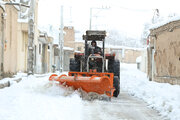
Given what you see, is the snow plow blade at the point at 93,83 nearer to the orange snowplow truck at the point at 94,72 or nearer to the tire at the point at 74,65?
the orange snowplow truck at the point at 94,72

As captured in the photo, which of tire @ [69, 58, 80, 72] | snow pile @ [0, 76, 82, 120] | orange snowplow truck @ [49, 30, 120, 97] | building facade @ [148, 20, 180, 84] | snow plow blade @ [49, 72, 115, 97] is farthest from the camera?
building facade @ [148, 20, 180, 84]

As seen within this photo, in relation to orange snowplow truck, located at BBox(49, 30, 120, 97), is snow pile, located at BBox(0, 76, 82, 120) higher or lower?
lower

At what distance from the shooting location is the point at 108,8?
4644 cm

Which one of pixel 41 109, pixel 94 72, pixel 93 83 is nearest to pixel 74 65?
pixel 94 72

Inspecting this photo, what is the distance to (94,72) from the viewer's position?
10945 mm

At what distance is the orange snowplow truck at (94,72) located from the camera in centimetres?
983

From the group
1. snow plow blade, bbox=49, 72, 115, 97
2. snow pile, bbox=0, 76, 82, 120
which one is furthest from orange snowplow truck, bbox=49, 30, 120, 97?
snow pile, bbox=0, 76, 82, 120

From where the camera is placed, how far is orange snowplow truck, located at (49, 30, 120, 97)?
9828 mm

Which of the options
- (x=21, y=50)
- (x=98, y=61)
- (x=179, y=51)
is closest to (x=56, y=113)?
(x=98, y=61)

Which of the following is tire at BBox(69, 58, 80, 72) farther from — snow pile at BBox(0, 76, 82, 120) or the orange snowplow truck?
snow pile at BBox(0, 76, 82, 120)

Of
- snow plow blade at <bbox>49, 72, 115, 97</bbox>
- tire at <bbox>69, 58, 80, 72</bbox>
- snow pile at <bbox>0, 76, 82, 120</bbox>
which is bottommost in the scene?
snow pile at <bbox>0, 76, 82, 120</bbox>

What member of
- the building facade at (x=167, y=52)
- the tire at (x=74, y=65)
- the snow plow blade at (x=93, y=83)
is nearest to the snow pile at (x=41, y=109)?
the snow plow blade at (x=93, y=83)

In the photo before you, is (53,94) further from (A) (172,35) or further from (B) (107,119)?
(A) (172,35)

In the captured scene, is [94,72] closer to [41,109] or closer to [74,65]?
[74,65]
